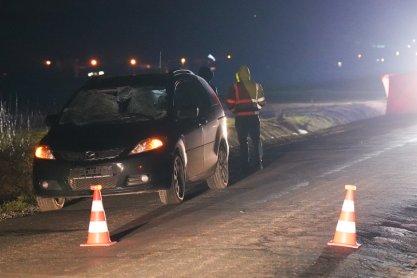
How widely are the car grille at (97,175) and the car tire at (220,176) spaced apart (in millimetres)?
2713

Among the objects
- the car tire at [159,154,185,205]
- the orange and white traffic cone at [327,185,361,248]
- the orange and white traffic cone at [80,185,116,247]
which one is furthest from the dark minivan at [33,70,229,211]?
the orange and white traffic cone at [327,185,361,248]

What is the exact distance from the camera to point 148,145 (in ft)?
31.9

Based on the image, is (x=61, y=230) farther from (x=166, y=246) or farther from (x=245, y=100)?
(x=245, y=100)

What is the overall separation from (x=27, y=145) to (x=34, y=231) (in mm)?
4649

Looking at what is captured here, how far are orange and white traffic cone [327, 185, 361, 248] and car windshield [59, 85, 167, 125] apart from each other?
3772mm

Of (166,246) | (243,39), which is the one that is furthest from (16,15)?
(166,246)

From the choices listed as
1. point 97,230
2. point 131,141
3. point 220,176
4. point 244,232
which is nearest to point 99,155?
point 131,141

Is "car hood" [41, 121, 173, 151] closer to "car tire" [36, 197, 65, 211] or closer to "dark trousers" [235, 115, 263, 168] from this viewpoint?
"car tire" [36, 197, 65, 211]

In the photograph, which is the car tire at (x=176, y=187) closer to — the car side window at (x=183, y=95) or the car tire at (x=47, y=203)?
the car side window at (x=183, y=95)

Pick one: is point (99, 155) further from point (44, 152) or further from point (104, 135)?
point (44, 152)

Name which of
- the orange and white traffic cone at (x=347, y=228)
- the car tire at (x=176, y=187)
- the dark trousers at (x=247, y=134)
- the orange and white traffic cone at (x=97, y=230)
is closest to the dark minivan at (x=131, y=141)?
the car tire at (x=176, y=187)

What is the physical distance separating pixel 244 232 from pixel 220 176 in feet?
13.2

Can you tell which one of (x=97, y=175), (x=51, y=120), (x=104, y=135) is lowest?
(x=97, y=175)

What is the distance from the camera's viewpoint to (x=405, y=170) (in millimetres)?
13219
